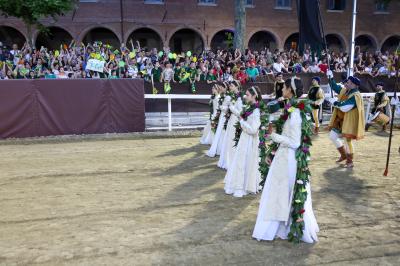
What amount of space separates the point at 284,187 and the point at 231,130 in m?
4.01

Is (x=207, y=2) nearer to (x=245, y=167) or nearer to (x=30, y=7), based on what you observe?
(x=30, y=7)

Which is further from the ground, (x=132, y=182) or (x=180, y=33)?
(x=180, y=33)

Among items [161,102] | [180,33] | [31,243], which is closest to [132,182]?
[31,243]

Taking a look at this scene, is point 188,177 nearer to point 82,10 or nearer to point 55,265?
point 55,265

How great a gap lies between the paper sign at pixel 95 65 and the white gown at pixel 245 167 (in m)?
9.54

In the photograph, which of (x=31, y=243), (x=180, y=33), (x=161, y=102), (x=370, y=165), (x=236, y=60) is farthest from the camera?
(x=180, y=33)

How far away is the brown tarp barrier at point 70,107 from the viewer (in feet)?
43.6

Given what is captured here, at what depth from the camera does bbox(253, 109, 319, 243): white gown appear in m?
5.62

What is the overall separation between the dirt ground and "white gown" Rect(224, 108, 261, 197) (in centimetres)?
26

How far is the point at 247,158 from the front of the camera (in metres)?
7.77

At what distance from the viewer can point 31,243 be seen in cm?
557

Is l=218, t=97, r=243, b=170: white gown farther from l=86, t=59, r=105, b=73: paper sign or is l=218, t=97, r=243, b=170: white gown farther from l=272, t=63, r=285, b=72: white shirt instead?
l=272, t=63, r=285, b=72: white shirt

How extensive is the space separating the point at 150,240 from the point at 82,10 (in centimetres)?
2663

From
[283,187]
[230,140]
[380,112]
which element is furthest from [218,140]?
[380,112]
